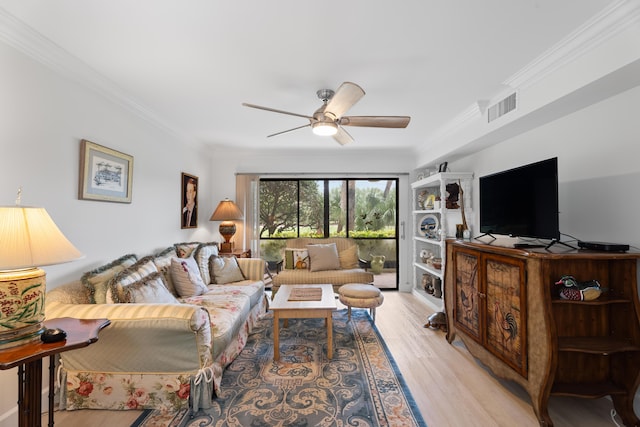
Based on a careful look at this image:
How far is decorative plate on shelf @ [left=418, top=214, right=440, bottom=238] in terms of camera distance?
172 inches

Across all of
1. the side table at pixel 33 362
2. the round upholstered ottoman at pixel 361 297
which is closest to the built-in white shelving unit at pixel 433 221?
the round upholstered ottoman at pixel 361 297

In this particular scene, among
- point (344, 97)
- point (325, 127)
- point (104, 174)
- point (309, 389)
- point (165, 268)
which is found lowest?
point (309, 389)

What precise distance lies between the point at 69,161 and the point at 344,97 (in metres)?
2.13

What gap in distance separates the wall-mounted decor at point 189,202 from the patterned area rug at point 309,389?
76.0 inches

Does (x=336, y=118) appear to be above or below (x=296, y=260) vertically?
above

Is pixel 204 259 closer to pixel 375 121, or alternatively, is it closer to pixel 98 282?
pixel 98 282

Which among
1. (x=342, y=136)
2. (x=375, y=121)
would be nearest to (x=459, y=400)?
(x=375, y=121)

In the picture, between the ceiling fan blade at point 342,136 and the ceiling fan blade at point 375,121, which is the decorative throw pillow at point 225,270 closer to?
the ceiling fan blade at point 342,136

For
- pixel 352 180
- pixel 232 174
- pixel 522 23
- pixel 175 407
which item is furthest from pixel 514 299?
pixel 232 174

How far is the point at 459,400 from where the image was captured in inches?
80.2

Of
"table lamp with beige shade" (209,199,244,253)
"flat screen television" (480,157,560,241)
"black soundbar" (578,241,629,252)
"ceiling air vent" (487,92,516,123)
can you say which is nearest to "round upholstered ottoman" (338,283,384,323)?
"flat screen television" (480,157,560,241)

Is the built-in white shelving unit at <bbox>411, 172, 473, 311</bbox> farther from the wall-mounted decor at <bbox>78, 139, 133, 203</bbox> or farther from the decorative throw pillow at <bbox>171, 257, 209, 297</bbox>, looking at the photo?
the wall-mounted decor at <bbox>78, 139, 133, 203</bbox>

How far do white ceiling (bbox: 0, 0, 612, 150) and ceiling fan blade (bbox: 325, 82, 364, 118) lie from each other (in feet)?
0.93

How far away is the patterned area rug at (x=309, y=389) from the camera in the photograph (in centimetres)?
185
